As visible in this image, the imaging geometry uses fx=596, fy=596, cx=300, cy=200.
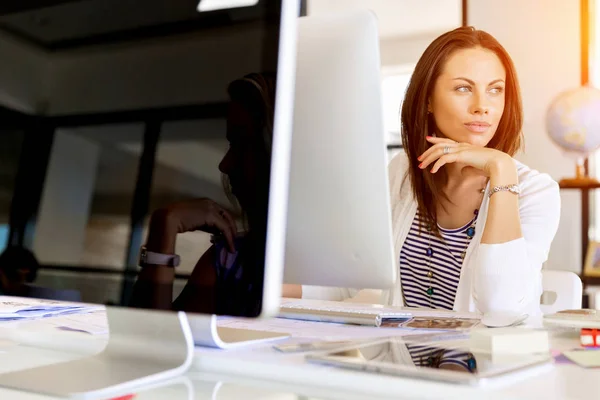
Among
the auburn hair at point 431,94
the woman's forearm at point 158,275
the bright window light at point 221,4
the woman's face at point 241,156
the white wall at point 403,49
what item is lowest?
the woman's forearm at point 158,275

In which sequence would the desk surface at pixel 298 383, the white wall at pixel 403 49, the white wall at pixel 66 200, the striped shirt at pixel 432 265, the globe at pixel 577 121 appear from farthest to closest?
1. the white wall at pixel 403 49
2. the globe at pixel 577 121
3. the striped shirt at pixel 432 265
4. the white wall at pixel 66 200
5. the desk surface at pixel 298 383

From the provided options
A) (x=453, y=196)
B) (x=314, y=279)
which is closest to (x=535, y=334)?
(x=314, y=279)

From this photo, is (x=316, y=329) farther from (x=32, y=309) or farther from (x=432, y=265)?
(x=432, y=265)

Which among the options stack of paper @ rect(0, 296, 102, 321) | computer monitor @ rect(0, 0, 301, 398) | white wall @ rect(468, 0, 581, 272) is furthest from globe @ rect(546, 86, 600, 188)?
computer monitor @ rect(0, 0, 301, 398)

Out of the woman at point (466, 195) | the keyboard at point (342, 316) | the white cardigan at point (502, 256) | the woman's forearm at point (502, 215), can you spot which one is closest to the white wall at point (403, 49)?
the woman at point (466, 195)

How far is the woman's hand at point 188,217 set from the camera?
55 centimetres

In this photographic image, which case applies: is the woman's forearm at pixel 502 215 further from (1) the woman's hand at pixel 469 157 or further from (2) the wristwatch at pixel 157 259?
(2) the wristwatch at pixel 157 259

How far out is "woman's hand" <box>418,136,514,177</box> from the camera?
1.51 metres

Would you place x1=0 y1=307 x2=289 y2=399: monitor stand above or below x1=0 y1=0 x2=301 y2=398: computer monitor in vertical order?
below

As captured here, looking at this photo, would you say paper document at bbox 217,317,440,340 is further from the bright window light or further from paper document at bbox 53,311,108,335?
the bright window light

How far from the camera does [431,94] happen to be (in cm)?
192

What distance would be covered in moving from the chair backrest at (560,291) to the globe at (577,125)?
159cm

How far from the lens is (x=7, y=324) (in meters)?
0.84

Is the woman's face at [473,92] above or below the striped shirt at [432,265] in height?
above
